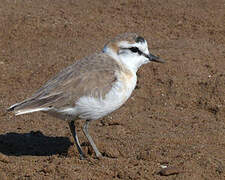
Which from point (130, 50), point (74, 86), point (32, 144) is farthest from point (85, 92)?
point (32, 144)

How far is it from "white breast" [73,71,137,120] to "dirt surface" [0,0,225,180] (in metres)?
0.55

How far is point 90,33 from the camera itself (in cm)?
1078

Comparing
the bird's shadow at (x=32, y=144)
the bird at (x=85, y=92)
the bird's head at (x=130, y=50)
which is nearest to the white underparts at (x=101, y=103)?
the bird at (x=85, y=92)

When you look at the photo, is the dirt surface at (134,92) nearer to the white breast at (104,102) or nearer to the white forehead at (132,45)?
the white breast at (104,102)

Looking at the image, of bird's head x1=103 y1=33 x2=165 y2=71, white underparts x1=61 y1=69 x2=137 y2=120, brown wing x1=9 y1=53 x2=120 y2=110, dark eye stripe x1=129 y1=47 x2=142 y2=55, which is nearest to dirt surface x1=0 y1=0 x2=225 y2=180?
white underparts x1=61 y1=69 x2=137 y2=120

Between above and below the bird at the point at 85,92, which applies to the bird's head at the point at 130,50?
above

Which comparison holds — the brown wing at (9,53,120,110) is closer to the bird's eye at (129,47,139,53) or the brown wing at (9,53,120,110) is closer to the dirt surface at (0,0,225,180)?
the bird's eye at (129,47,139,53)

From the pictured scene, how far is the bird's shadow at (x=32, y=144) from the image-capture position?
271 inches

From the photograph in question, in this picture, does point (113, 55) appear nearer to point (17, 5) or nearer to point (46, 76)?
point (46, 76)

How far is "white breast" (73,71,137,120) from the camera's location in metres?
6.00

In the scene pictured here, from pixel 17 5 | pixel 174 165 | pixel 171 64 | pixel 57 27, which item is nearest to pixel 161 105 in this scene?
pixel 171 64

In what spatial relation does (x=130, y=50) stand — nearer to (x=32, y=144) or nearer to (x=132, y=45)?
(x=132, y=45)

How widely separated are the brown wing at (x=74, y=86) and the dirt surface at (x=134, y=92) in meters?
0.66

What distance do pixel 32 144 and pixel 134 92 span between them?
2.19 metres
